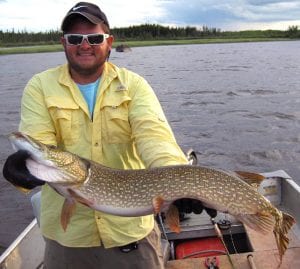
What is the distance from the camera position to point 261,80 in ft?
73.4

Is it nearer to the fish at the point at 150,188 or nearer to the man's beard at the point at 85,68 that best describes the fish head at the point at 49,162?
the fish at the point at 150,188

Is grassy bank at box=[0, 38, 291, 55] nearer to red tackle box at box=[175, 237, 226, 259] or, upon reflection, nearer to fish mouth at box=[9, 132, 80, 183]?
red tackle box at box=[175, 237, 226, 259]

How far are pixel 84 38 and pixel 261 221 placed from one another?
5.23 ft

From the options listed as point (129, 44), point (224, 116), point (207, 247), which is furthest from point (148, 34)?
point (207, 247)

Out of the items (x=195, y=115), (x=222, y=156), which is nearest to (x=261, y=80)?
(x=195, y=115)

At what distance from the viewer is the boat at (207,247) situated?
155 inches

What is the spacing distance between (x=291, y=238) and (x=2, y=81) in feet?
72.2

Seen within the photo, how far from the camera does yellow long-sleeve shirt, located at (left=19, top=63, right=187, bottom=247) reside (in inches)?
114

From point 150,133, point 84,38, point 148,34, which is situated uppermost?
point 84,38

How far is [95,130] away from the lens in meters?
2.89

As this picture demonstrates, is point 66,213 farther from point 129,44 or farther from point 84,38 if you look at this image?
point 129,44

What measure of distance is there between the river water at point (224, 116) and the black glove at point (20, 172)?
15.3 ft

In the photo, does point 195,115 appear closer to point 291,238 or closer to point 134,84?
point 291,238

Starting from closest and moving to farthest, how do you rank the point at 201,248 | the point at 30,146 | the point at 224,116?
the point at 30,146 < the point at 201,248 < the point at 224,116
